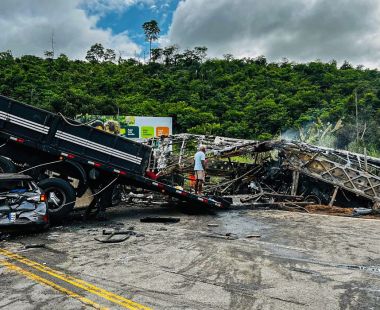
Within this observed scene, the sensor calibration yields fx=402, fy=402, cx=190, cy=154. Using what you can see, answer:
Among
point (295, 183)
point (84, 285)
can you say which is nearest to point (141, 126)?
point (295, 183)

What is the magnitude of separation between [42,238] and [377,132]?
31067 mm

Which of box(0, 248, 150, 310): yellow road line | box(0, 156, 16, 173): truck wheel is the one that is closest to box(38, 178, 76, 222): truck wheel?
box(0, 156, 16, 173): truck wheel

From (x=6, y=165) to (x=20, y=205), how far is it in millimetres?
2313

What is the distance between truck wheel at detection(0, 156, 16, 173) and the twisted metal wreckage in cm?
635

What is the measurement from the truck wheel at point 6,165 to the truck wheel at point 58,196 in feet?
2.88

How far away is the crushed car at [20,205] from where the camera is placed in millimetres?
8547

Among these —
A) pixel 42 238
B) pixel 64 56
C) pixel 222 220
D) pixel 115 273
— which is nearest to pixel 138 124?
pixel 222 220

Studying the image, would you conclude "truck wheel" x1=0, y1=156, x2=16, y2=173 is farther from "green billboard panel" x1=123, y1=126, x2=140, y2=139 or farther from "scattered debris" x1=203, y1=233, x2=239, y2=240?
"green billboard panel" x1=123, y1=126, x2=140, y2=139

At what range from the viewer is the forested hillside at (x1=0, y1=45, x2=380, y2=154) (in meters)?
43.6

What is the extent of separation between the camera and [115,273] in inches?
245

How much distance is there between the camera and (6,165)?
1056cm

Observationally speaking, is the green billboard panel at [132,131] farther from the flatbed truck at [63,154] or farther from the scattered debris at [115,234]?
the scattered debris at [115,234]

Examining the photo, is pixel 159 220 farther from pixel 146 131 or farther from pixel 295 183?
pixel 146 131

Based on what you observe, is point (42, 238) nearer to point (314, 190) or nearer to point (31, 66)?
A: point (314, 190)
